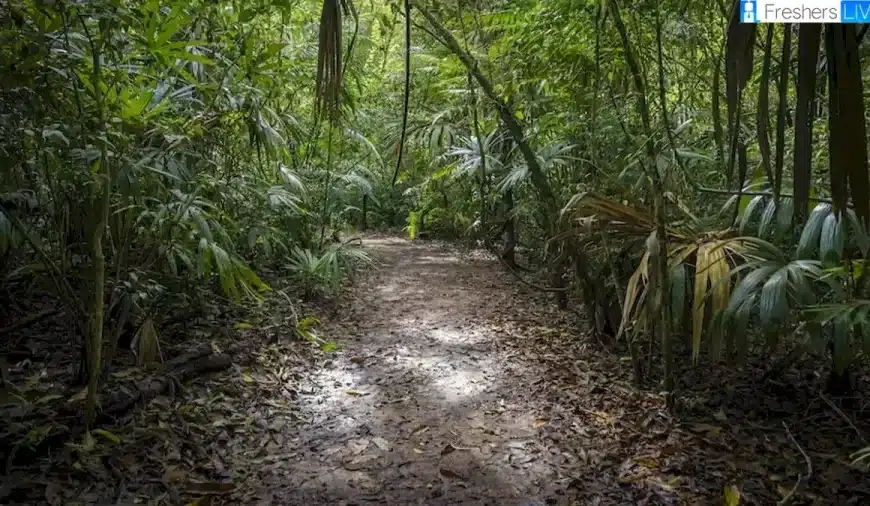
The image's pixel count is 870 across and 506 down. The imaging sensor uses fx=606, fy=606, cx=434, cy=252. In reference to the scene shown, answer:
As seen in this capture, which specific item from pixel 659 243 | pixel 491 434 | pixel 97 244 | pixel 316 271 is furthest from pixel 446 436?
pixel 316 271

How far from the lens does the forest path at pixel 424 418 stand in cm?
264

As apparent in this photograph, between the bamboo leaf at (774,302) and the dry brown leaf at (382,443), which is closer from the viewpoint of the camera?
the bamboo leaf at (774,302)

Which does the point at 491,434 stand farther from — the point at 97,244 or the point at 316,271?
the point at 316,271

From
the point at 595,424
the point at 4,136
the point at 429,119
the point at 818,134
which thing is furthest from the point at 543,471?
the point at 429,119

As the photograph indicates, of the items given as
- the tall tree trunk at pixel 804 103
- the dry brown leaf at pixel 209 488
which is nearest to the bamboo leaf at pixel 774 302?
the tall tree trunk at pixel 804 103

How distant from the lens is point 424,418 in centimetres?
337

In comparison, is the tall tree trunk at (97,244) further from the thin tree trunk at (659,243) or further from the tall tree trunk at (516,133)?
the tall tree trunk at (516,133)

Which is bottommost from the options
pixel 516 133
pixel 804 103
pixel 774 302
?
pixel 774 302

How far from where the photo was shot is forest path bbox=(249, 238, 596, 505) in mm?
2639

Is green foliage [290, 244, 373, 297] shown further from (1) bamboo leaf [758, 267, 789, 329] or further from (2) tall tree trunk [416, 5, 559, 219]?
(1) bamboo leaf [758, 267, 789, 329]

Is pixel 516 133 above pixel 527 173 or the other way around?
above

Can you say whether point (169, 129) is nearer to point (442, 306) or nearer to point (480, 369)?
point (480, 369)
